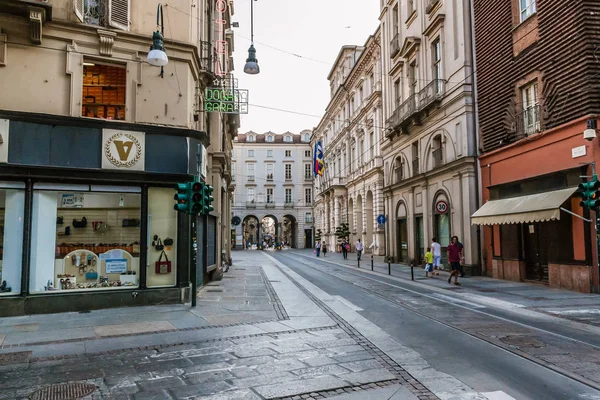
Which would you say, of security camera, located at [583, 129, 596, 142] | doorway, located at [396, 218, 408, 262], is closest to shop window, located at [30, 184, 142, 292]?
security camera, located at [583, 129, 596, 142]

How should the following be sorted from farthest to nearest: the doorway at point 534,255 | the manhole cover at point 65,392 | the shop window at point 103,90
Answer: the doorway at point 534,255, the shop window at point 103,90, the manhole cover at point 65,392

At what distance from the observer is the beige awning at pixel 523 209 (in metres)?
15.0

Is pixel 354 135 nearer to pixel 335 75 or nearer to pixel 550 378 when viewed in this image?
pixel 335 75

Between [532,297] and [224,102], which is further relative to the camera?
[224,102]

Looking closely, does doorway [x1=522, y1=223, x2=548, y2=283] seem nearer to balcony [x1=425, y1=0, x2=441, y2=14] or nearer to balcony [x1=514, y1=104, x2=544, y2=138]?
balcony [x1=514, y1=104, x2=544, y2=138]

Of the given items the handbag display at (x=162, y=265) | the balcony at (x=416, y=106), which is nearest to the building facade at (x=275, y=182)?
the balcony at (x=416, y=106)

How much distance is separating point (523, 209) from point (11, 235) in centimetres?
1602

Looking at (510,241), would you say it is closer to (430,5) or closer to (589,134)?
(589,134)

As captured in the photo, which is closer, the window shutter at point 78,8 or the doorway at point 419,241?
the window shutter at point 78,8

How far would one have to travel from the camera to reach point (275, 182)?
8331cm

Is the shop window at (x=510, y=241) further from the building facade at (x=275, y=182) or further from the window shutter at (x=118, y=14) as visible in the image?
the building facade at (x=275, y=182)

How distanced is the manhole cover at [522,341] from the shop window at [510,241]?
1120cm

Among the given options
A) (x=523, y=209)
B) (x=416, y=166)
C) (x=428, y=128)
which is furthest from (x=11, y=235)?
(x=416, y=166)

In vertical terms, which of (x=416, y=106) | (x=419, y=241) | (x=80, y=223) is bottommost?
(x=419, y=241)
